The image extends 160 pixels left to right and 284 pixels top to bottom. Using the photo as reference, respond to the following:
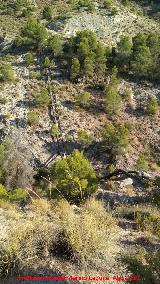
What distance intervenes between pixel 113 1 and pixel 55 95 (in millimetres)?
28788

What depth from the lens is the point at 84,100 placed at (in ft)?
136

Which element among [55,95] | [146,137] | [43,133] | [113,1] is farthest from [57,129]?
[113,1]

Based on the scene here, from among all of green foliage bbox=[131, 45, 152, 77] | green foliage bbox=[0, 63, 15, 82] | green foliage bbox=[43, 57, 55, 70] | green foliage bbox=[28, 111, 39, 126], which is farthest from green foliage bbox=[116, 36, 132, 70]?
green foliage bbox=[28, 111, 39, 126]

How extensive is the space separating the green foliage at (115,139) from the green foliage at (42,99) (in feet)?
23.1

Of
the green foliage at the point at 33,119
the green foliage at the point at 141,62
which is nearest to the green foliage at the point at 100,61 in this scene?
the green foliage at the point at 141,62

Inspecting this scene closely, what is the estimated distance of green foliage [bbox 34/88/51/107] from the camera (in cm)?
4100

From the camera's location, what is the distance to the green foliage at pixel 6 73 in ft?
142

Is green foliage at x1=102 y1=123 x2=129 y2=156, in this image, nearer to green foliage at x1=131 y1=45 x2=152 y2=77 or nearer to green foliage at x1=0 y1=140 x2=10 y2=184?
green foliage at x1=0 y1=140 x2=10 y2=184

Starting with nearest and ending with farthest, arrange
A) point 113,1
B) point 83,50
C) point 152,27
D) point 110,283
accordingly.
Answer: point 110,283 → point 83,50 → point 152,27 → point 113,1

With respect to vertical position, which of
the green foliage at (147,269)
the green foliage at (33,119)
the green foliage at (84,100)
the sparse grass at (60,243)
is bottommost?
the green foliage at (33,119)

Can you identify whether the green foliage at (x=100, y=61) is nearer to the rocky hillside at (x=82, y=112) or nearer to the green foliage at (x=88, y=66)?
the rocky hillside at (x=82, y=112)

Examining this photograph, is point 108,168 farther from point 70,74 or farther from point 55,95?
point 70,74

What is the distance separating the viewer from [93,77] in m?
46.6

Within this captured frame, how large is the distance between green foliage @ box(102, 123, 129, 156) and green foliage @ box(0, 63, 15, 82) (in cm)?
1230
